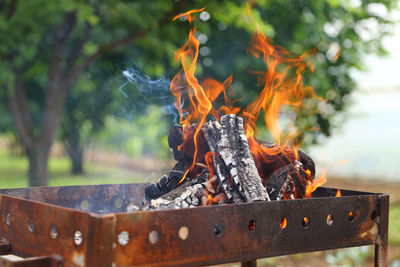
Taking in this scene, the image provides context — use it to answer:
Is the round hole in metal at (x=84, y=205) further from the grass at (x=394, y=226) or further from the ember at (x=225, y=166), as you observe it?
the grass at (x=394, y=226)

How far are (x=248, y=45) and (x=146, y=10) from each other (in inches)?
105

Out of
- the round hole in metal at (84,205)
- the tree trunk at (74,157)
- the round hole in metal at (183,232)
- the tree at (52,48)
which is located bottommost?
the round hole in metal at (183,232)

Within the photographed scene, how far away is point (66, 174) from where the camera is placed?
48.6 feet

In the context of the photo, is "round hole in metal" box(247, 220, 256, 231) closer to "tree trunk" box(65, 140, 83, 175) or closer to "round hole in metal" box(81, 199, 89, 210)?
"round hole in metal" box(81, 199, 89, 210)

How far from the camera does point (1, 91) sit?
772 centimetres

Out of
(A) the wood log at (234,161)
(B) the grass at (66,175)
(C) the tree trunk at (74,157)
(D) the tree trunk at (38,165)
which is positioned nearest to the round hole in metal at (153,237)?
(A) the wood log at (234,161)

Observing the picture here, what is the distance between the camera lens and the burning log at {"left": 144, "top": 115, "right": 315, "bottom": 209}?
8.13ft

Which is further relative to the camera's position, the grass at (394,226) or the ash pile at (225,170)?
the grass at (394,226)

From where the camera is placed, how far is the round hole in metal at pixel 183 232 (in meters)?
2.01

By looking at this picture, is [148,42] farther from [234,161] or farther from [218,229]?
[218,229]

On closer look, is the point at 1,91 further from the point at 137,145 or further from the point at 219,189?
the point at 137,145

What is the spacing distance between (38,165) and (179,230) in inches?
227

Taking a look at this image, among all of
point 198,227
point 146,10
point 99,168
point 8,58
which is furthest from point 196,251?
point 99,168

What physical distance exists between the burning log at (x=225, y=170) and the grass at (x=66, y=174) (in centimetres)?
843
